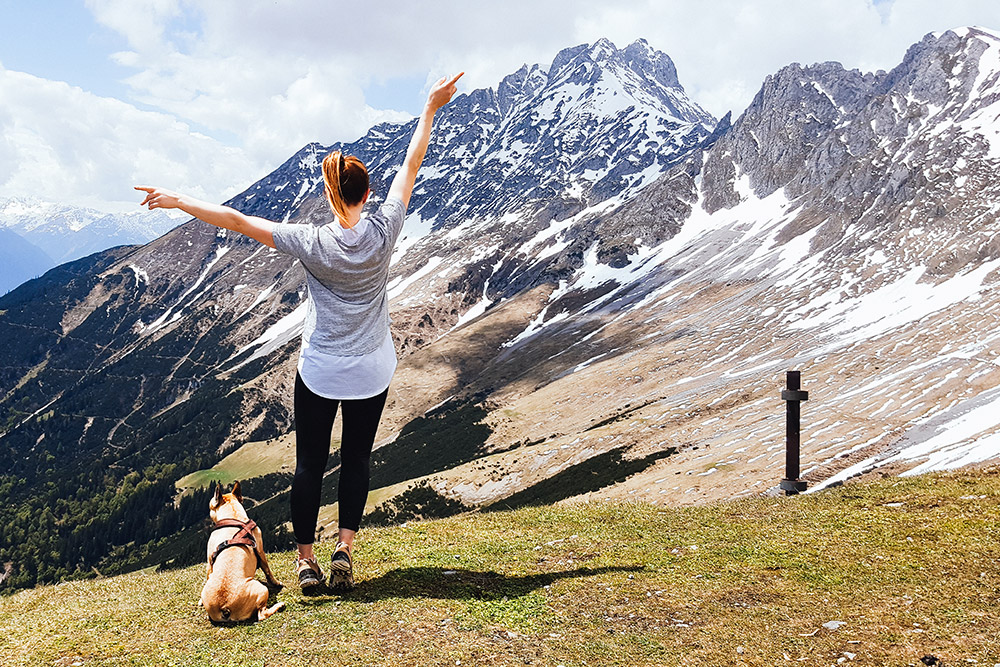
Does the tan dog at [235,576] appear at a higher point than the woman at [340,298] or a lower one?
lower

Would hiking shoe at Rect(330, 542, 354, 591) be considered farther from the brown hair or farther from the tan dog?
the brown hair

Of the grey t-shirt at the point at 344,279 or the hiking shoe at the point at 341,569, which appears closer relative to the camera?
the grey t-shirt at the point at 344,279

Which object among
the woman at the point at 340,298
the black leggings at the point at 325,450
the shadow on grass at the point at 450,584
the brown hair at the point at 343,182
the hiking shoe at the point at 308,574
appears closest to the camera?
the woman at the point at 340,298

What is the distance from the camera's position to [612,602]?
27.9 feet

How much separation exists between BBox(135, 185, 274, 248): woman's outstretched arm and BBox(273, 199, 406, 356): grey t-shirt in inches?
6.6

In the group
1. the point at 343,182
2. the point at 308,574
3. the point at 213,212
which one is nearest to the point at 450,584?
the point at 308,574

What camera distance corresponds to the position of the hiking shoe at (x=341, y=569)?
8.51 meters

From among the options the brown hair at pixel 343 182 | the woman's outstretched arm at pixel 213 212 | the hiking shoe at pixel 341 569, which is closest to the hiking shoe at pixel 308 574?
the hiking shoe at pixel 341 569

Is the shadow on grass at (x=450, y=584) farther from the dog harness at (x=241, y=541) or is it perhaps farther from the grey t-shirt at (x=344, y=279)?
the grey t-shirt at (x=344, y=279)

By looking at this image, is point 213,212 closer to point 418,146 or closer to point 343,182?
point 343,182

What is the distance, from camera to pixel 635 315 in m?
175

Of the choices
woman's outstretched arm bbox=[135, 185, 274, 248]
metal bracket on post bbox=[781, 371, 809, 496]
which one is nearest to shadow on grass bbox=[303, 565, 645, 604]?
woman's outstretched arm bbox=[135, 185, 274, 248]

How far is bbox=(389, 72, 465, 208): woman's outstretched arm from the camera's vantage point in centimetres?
808

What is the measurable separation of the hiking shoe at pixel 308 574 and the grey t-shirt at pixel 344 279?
3.22 m
